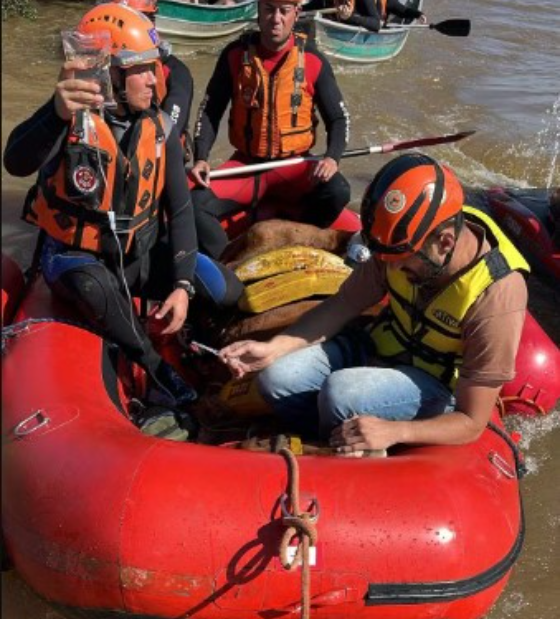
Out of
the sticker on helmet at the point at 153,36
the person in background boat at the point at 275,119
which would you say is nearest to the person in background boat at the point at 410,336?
the sticker on helmet at the point at 153,36

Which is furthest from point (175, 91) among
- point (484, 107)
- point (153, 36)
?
point (484, 107)

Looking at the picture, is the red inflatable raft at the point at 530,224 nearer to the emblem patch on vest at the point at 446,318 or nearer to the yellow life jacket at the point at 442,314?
the yellow life jacket at the point at 442,314

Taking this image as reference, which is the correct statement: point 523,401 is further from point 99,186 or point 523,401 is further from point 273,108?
point 99,186

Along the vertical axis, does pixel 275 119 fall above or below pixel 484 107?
above

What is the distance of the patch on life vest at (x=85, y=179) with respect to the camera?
2.97 m

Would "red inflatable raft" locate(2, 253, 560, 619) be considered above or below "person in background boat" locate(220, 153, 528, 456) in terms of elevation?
below

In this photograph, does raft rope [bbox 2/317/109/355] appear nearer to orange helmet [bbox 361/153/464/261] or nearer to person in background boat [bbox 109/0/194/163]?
orange helmet [bbox 361/153/464/261]

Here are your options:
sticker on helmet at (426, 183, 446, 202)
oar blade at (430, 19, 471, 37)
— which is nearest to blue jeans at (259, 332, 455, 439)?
sticker on helmet at (426, 183, 446, 202)

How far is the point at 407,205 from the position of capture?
8.25 ft

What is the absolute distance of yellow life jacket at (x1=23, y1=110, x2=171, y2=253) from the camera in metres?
2.98

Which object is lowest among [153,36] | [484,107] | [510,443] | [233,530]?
[484,107]

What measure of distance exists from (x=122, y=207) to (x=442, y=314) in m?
1.26

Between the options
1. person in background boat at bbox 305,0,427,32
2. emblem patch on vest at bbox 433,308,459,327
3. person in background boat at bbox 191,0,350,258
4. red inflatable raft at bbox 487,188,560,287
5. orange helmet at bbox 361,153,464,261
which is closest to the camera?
orange helmet at bbox 361,153,464,261

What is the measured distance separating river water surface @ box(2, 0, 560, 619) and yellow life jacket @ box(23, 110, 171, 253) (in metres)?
1.10
